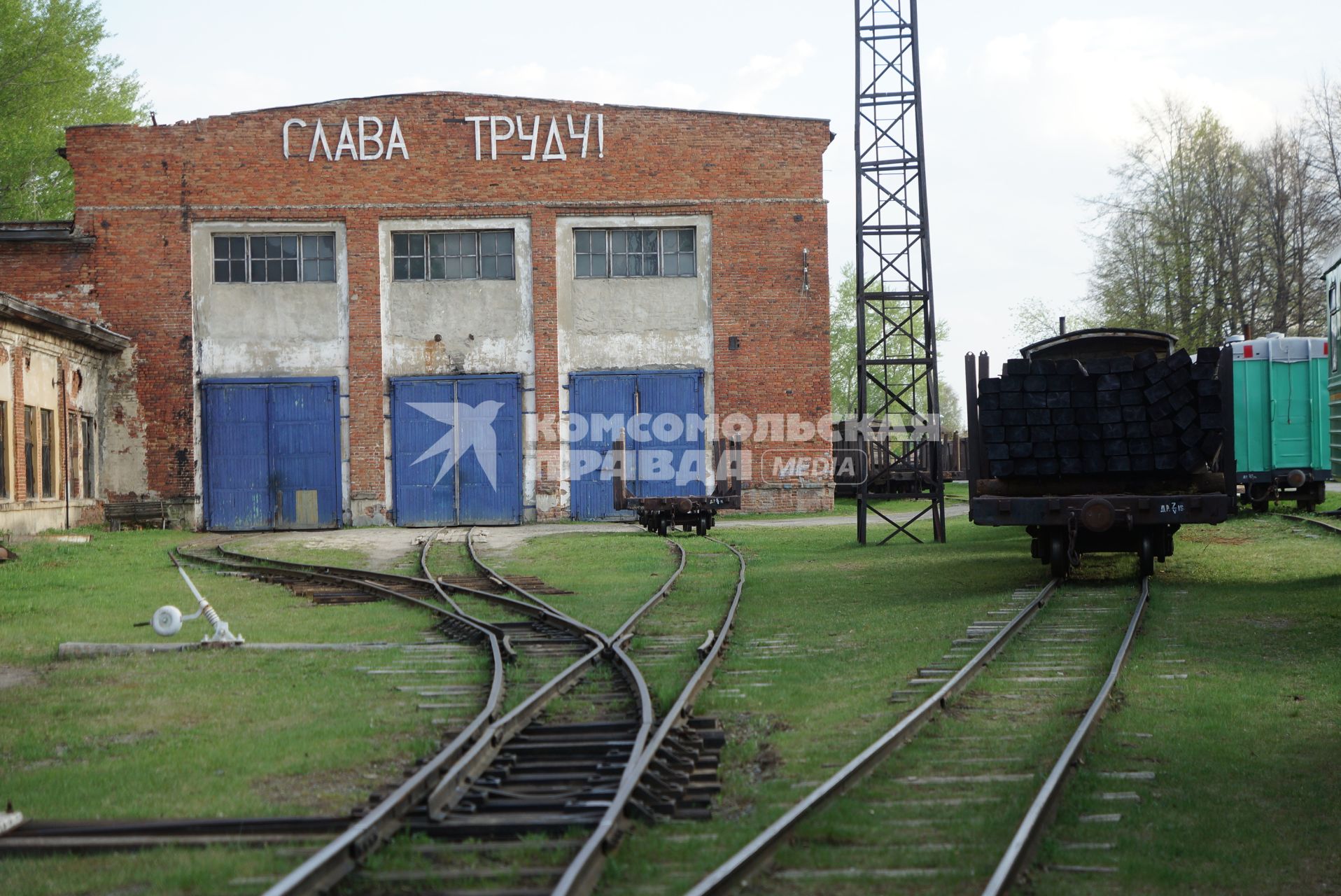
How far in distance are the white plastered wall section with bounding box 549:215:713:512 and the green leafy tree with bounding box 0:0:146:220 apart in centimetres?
2039

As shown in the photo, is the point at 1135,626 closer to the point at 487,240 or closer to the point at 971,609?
the point at 971,609

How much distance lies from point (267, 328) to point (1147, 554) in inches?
849

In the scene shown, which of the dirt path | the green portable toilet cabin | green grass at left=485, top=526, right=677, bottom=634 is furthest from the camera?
the dirt path

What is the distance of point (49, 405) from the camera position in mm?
26219

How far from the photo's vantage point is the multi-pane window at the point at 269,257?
3098 cm

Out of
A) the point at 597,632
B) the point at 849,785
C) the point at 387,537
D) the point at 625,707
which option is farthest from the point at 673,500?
the point at 849,785

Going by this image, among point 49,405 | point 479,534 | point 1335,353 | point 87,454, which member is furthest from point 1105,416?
point 87,454

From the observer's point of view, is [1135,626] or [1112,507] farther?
[1112,507]

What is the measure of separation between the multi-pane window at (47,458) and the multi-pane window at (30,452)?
1.87 feet

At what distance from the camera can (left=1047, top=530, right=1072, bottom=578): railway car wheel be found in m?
15.1

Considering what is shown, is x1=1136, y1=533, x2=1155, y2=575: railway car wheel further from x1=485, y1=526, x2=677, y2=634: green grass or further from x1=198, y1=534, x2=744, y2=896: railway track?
x1=198, y1=534, x2=744, y2=896: railway track

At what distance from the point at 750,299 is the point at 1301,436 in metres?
12.2

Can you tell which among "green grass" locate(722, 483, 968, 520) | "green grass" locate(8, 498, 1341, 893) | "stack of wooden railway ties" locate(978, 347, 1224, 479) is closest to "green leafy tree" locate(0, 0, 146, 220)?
"green grass" locate(722, 483, 968, 520)

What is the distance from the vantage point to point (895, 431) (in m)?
43.7
